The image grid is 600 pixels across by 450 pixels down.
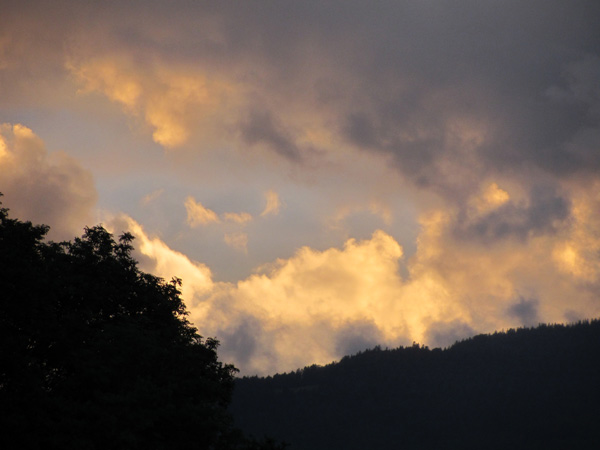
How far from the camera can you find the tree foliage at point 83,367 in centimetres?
2995

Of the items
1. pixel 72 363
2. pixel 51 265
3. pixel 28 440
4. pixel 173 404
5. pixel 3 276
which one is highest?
pixel 51 265

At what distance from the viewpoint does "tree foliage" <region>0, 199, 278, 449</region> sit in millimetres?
29953

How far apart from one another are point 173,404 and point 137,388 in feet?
7.11

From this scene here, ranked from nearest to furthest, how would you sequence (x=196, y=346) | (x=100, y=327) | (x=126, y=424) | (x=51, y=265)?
1. (x=126, y=424)
2. (x=51, y=265)
3. (x=100, y=327)
4. (x=196, y=346)

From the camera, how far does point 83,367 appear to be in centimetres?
3288

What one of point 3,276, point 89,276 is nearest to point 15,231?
point 3,276

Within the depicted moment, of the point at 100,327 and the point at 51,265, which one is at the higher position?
the point at 51,265

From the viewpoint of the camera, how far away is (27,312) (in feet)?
109

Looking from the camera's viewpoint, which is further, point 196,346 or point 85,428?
point 196,346

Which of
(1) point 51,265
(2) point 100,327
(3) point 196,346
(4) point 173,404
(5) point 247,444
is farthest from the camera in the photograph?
(3) point 196,346

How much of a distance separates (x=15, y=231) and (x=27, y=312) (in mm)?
4637

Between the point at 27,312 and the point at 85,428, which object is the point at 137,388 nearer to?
the point at 85,428

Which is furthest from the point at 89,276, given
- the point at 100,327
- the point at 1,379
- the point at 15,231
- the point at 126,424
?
the point at 126,424

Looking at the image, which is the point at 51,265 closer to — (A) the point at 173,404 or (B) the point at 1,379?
(B) the point at 1,379
